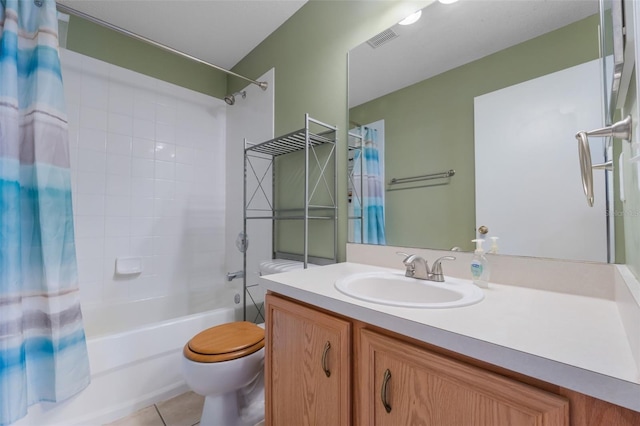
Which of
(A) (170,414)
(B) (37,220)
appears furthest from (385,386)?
(B) (37,220)

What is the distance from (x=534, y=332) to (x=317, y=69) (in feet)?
5.34

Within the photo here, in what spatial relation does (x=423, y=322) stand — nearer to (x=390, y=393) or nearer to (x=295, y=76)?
(x=390, y=393)

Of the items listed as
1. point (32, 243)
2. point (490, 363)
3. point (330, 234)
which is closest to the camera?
point (490, 363)

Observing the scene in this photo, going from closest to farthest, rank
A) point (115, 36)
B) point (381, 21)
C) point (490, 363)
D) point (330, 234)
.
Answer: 1. point (490, 363)
2. point (381, 21)
3. point (330, 234)
4. point (115, 36)

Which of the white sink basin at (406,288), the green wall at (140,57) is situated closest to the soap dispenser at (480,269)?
the white sink basin at (406,288)

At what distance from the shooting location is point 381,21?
130cm

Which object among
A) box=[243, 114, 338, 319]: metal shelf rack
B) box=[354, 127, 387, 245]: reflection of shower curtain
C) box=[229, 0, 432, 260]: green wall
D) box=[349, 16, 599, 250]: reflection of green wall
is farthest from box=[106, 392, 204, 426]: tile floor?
box=[349, 16, 599, 250]: reflection of green wall

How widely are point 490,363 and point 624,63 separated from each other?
2.06 ft

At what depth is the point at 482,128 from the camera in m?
0.99

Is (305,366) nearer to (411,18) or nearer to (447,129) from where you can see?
(447,129)

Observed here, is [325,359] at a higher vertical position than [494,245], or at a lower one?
lower

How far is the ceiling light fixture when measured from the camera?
1.18 meters

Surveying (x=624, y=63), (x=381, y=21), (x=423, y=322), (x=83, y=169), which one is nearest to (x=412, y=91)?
(x=381, y=21)

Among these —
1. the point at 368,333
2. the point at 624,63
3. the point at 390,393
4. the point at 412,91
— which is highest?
the point at 412,91
